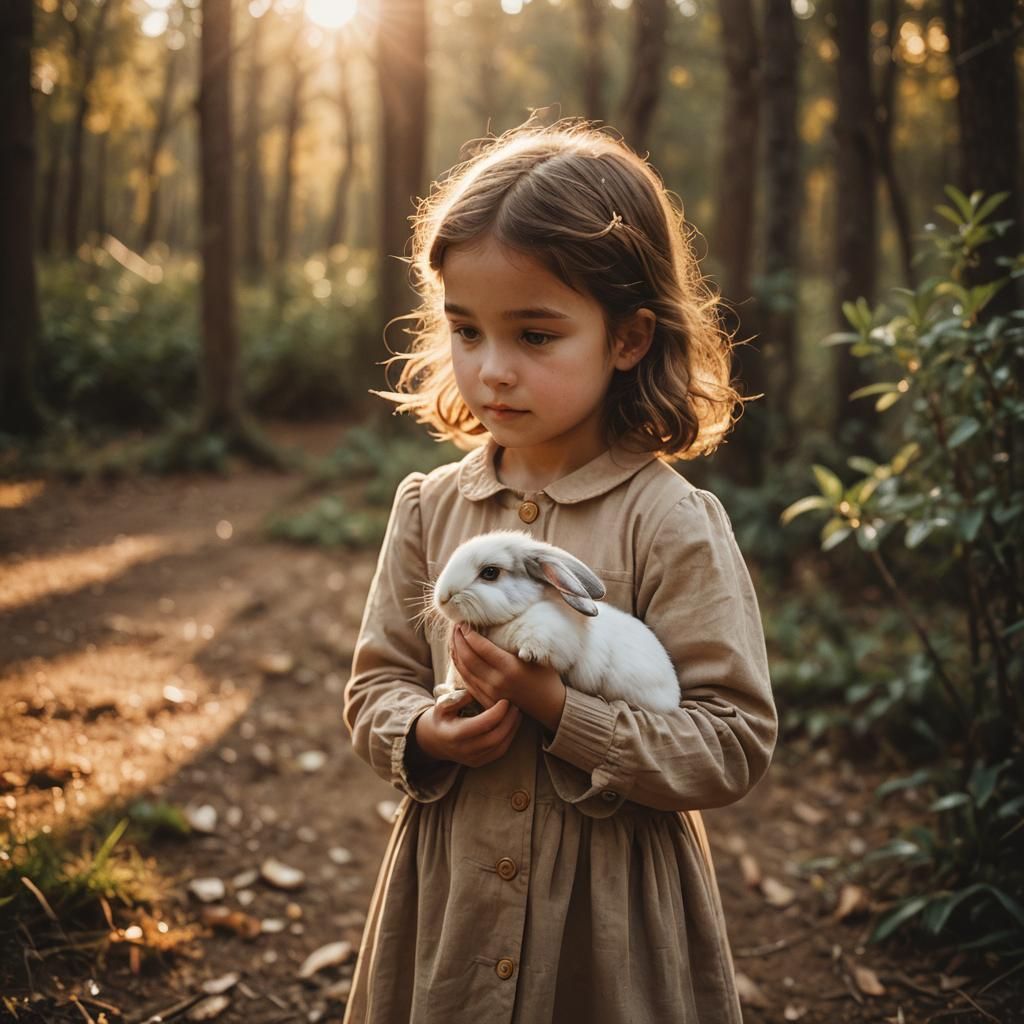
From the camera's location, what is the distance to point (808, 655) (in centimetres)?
608

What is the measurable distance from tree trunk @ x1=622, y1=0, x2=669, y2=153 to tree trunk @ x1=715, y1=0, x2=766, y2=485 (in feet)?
2.37

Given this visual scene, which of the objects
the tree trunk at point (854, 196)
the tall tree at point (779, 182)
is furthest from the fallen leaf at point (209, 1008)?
the tall tree at point (779, 182)

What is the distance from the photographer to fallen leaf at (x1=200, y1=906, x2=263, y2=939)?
3.58 m

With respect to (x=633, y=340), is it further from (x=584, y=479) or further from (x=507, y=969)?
(x=507, y=969)

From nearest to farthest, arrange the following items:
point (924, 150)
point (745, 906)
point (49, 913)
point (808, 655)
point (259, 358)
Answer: point (49, 913) < point (745, 906) < point (808, 655) < point (259, 358) < point (924, 150)

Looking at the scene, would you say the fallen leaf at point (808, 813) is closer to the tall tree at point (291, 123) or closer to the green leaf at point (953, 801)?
the green leaf at point (953, 801)

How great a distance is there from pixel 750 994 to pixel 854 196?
23.3 ft

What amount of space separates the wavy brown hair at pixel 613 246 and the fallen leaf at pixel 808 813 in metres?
3.12

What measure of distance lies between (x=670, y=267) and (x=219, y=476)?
970 cm

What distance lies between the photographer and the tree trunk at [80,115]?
15867mm

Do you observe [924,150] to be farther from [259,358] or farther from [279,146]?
[279,146]

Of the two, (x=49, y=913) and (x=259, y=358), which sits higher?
(x=259, y=358)

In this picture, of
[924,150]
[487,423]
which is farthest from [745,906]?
[924,150]

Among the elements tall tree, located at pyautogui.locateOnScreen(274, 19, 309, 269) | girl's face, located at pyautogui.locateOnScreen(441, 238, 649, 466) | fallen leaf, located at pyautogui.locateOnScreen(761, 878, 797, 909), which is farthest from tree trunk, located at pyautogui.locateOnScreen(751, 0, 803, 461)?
tall tree, located at pyautogui.locateOnScreen(274, 19, 309, 269)
